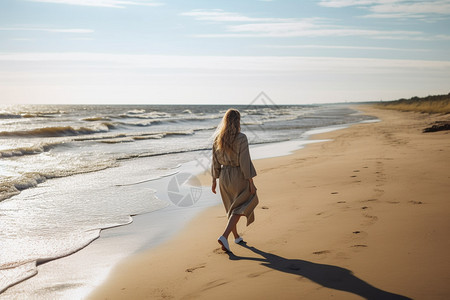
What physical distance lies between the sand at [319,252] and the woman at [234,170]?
1.38 ft

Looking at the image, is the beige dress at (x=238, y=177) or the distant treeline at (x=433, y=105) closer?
the beige dress at (x=238, y=177)

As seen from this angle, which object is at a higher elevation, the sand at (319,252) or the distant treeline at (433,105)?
the distant treeline at (433,105)

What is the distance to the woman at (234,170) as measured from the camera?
15.6 ft

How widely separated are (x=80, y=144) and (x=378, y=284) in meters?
20.0

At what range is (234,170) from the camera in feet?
16.1

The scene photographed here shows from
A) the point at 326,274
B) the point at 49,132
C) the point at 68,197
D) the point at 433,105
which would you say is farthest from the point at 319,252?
the point at 433,105

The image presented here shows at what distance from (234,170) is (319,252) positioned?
1.41m

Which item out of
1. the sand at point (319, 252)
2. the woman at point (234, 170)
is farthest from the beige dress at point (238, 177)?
the sand at point (319, 252)

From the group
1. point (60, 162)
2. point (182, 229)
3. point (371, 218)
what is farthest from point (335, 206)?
point (60, 162)

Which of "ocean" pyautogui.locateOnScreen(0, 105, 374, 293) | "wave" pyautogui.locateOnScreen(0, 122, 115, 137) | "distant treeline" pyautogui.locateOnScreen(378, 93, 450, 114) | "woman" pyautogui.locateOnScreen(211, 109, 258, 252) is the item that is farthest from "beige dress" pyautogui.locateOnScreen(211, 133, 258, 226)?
"distant treeline" pyautogui.locateOnScreen(378, 93, 450, 114)

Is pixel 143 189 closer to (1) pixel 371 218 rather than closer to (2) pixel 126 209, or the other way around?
(2) pixel 126 209

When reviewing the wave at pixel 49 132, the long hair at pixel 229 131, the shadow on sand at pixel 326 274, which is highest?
the long hair at pixel 229 131

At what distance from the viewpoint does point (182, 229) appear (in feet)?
19.8

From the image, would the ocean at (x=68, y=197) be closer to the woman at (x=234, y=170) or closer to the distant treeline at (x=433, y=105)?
the woman at (x=234, y=170)
